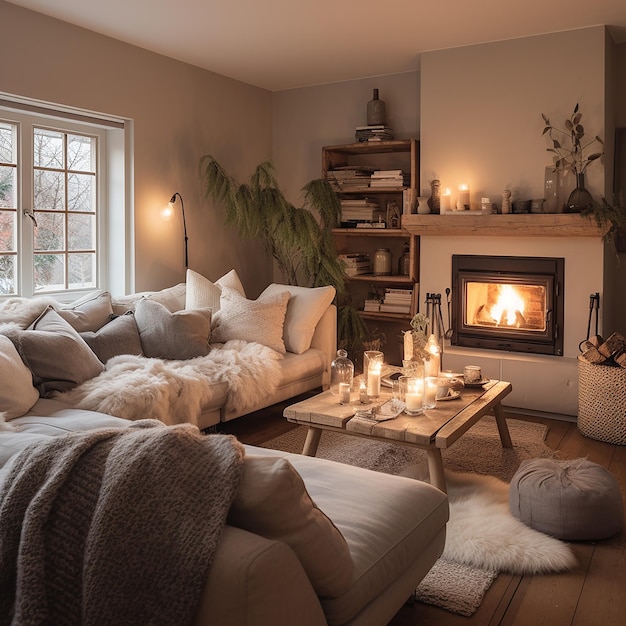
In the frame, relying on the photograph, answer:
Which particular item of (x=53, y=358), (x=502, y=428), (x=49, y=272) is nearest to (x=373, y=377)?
(x=502, y=428)

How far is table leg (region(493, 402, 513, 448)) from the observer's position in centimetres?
374

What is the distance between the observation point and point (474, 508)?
2.90 metres

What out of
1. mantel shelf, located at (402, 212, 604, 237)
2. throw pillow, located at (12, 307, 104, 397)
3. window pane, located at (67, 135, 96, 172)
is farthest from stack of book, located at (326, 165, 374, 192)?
throw pillow, located at (12, 307, 104, 397)

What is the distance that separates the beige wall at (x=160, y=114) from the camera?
4.05m

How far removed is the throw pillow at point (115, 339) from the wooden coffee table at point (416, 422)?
1.06 m

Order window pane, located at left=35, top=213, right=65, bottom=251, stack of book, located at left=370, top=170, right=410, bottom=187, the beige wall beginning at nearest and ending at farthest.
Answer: the beige wall → window pane, located at left=35, top=213, right=65, bottom=251 → stack of book, located at left=370, top=170, right=410, bottom=187

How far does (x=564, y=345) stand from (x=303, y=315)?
67.1 inches

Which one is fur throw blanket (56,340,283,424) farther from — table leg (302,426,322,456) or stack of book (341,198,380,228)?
stack of book (341,198,380,228)

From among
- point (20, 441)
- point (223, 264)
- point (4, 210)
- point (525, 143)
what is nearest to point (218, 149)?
point (223, 264)

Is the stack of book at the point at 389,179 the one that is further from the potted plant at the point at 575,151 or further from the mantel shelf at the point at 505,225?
the potted plant at the point at 575,151

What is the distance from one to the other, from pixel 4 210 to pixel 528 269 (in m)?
3.30

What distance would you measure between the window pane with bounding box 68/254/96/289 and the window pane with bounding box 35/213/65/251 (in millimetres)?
140

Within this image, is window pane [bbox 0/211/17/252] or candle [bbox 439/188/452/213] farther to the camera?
candle [bbox 439/188/452/213]

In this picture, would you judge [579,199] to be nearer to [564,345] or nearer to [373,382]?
[564,345]
